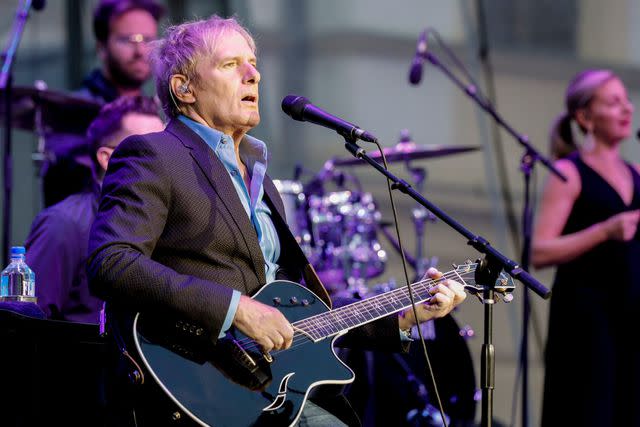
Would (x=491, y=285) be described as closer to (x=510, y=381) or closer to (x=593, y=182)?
(x=593, y=182)

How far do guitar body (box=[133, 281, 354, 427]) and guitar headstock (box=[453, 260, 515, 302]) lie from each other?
19.4 inches

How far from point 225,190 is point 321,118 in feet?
1.19

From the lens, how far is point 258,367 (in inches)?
105

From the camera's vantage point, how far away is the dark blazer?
8.42 feet

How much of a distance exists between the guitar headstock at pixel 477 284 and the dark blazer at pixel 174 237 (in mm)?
445

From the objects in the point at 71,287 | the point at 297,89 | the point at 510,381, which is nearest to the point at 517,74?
the point at 297,89

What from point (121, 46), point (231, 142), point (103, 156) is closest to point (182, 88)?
point (231, 142)

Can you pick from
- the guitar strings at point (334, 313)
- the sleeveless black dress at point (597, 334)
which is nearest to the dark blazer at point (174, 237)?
the guitar strings at point (334, 313)

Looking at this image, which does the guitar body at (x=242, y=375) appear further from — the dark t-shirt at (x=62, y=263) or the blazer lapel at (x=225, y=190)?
the dark t-shirt at (x=62, y=263)

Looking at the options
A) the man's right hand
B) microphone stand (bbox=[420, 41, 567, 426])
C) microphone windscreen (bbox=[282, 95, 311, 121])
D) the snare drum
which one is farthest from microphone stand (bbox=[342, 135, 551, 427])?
the snare drum

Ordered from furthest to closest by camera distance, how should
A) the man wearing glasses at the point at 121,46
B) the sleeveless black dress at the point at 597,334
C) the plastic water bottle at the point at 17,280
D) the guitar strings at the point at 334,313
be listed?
the man wearing glasses at the point at 121,46 < the sleeveless black dress at the point at 597,334 < the plastic water bottle at the point at 17,280 < the guitar strings at the point at 334,313

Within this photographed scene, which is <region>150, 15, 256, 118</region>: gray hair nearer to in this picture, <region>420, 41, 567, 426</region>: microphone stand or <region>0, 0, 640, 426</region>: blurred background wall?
<region>420, 41, 567, 426</region>: microphone stand

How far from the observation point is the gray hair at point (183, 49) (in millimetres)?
3012

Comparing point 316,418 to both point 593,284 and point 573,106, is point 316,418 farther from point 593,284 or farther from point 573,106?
point 573,106
